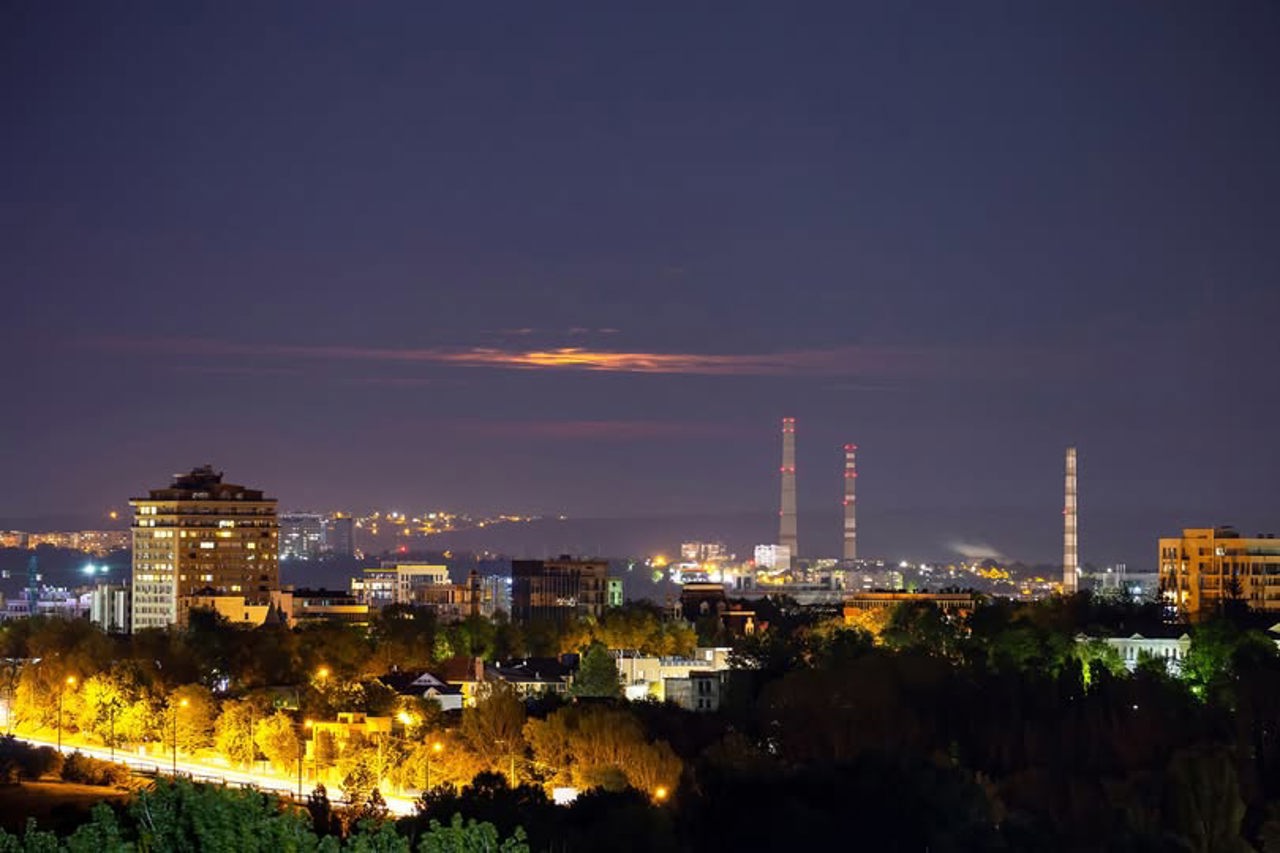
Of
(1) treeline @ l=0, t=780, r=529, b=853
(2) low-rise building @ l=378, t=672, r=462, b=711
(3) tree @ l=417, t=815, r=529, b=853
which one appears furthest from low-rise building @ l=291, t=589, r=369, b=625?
(1) treeline @ l=0, t=780, r=529, b=853

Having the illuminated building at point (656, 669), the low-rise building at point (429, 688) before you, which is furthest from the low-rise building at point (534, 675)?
the illuminated building at point (656, 669)

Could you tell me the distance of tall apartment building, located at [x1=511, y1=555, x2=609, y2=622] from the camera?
5660 inches

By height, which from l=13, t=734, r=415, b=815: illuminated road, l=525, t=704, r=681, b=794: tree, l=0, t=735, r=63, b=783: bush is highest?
l=525, t=704, r=681, b=794: tree

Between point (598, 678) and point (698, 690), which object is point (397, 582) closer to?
point (698, 690)

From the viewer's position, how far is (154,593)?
12056 cm

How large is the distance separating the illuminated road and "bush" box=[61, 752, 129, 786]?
2.47ft

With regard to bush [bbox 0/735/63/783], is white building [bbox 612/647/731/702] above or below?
above

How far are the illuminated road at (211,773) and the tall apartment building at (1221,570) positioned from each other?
51.8 m

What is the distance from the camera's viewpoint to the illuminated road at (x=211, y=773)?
52.5m

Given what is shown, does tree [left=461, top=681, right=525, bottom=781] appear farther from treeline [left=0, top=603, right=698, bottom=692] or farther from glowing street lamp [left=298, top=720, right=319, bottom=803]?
treeline [left=0, top=603, right=698, bottom=692]

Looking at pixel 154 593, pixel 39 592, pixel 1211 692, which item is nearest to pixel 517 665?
pixel 1211 692

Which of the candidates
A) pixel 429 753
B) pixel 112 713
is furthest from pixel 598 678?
pixel 429 753

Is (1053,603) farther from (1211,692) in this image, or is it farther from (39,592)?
(39,592)

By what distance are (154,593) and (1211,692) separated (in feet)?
210
